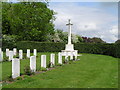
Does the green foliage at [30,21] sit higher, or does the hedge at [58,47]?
the green foliage at [30,21]

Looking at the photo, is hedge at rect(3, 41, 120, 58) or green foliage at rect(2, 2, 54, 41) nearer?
hedge at rect(3, 41, 120, 58)

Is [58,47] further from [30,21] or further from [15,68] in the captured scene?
[15,68]

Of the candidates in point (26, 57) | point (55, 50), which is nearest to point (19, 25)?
point (55, 50)

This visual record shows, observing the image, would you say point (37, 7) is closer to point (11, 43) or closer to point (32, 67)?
point (11, 43)

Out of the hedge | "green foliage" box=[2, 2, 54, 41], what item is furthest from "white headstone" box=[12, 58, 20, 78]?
"green foliage" box=[2, 2, 54, 41]

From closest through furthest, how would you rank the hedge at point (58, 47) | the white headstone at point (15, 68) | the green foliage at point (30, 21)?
1. the white headstone at point (15, 68)
2. the hedge at point (58, 47)
3. the green foliage at point (30, 21)

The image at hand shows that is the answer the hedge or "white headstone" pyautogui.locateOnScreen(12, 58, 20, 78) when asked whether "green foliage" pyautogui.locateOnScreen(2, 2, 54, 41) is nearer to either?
the hedge

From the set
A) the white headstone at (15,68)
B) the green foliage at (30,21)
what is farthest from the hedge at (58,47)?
the white headstone at (15,68)

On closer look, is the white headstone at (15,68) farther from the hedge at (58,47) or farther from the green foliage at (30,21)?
the green foliage at (30,21)

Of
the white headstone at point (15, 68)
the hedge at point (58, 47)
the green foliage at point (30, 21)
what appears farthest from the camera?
the green foliage at point (30, 21)

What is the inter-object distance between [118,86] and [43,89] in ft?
9.43

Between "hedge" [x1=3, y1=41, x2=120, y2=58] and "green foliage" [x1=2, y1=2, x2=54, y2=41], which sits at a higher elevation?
"green foliage" [x1=2, y1=2, x2=54, y2=41]

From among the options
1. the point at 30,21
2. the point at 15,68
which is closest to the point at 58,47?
the point at 30,21

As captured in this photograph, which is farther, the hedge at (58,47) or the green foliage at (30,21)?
the green foliage at (30,21)
